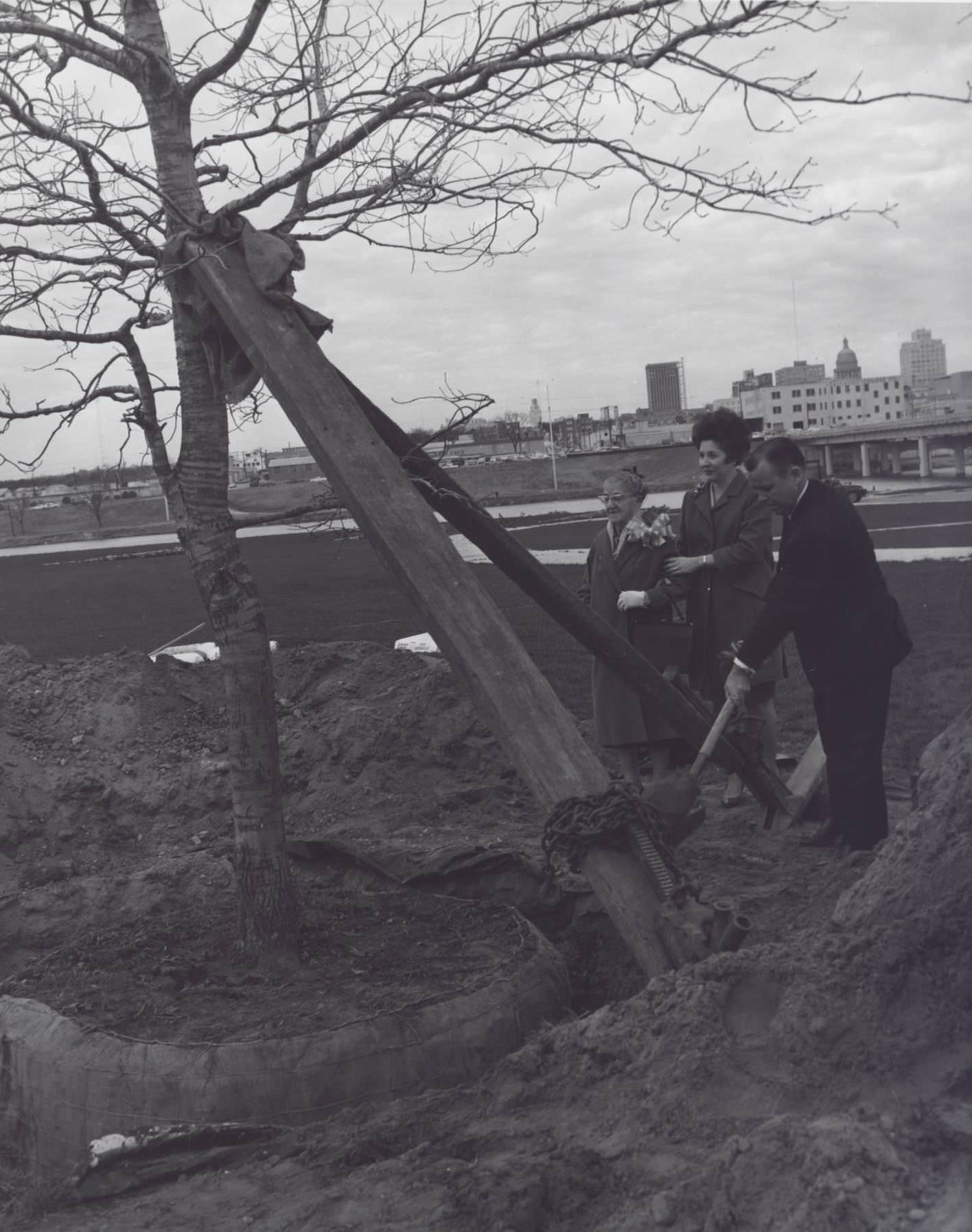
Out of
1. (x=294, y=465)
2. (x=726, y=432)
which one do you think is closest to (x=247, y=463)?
(x=294, y=465)

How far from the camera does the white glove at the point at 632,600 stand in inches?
225

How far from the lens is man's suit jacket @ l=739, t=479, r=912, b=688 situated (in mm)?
4711

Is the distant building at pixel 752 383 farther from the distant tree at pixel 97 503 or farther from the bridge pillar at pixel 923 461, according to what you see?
the distant tree at pixel 97 503

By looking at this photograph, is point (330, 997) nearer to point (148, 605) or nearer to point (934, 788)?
point (934, 788)

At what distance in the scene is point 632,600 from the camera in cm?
573

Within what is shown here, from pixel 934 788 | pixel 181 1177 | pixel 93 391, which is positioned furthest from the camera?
pixel 93 391

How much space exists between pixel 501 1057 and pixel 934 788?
1.46m

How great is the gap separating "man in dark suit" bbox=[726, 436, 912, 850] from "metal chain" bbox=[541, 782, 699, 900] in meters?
1.49

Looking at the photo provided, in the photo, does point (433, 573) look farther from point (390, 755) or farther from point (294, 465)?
point (294, 465)

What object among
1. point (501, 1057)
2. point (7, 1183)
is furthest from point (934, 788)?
point (7, 1183)

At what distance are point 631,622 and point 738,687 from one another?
141 centimetres

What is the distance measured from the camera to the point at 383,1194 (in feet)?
8.59

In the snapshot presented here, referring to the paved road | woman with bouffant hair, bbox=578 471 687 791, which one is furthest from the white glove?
the paved road

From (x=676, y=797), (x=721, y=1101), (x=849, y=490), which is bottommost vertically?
(x=721, y=1101)
